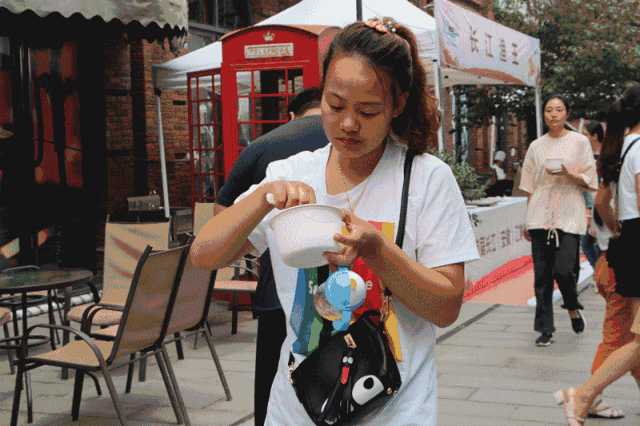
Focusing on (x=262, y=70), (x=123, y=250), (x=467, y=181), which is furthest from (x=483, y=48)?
(x=123, y=250)

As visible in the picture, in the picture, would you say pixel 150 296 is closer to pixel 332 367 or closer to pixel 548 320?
pixel 332 367

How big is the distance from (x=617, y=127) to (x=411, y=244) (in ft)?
10.4

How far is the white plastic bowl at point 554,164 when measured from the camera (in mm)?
6020

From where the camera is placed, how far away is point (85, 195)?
9797 mm

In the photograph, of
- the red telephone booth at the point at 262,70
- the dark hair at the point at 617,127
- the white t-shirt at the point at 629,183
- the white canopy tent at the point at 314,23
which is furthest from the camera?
the white canopy tent at the point at 314,23

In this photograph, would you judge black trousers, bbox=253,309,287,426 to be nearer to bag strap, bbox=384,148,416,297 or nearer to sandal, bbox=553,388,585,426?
bag strap, bbox=384,148,416,297

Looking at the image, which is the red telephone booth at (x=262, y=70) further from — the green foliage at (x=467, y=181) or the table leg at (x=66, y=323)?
the table leg at (x=66, y=323)

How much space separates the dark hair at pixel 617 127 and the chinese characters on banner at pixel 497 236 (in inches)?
152

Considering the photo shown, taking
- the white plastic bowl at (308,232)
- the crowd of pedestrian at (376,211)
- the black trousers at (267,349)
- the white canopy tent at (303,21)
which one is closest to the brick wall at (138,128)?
the white canopy tent at (303,21)

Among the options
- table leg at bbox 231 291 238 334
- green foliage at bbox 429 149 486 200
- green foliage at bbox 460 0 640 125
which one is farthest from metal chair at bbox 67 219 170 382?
green foliage at bbox 460 0 640 125

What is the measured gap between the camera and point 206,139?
11.4 m

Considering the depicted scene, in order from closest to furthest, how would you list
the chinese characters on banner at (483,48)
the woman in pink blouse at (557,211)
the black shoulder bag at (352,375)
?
the black shoulder bag at (352,375) < the woman in pink blouse at (557,211) < the chinese characters on banner at (483,48)

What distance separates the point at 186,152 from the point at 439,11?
4.73 metres

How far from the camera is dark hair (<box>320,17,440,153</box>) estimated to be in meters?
1.60
